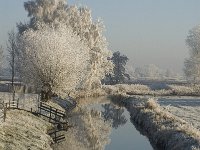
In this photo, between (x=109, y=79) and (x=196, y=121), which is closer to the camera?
(x=196, y=121)

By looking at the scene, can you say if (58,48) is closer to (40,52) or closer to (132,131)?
(40,52)

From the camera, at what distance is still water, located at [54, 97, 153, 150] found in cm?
3756

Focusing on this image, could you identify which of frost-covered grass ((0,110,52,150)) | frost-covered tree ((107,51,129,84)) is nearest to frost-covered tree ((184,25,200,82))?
frost-covered tree ((107,51,129,84))

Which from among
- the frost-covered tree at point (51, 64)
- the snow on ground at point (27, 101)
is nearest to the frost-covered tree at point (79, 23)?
the frost-covered tree at point (51, 64)

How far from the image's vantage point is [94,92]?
Result: 85000 millimetres

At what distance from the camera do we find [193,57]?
115938 millimetres

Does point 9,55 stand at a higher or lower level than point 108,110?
higher

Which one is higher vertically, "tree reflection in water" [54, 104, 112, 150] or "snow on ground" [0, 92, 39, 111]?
"snow on ground" [0, 92, 39, 111]

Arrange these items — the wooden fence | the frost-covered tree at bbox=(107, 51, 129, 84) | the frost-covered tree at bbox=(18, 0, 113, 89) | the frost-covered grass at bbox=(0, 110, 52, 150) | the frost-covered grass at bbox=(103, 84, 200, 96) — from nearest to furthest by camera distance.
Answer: the frost-covered grass at bbox=(0, 110, 52, 150), the wooden fence, the frost-covered tree at bbox=(18, 0, 113, 89), the frost-covered grass at bbox=(103, 84, 200, 96), the frost-covered tree at bbox=(107, 51, 129, 84)

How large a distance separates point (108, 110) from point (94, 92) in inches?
771

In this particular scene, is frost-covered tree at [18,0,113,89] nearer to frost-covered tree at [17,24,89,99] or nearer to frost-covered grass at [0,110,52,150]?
frost-covered tree at [17,24,89,99]

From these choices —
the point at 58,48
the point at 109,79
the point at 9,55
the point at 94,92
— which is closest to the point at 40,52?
the point at 58,48

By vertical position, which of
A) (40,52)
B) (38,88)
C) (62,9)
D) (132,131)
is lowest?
(132,131)

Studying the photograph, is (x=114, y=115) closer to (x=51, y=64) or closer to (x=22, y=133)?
(x=51, y=64)
